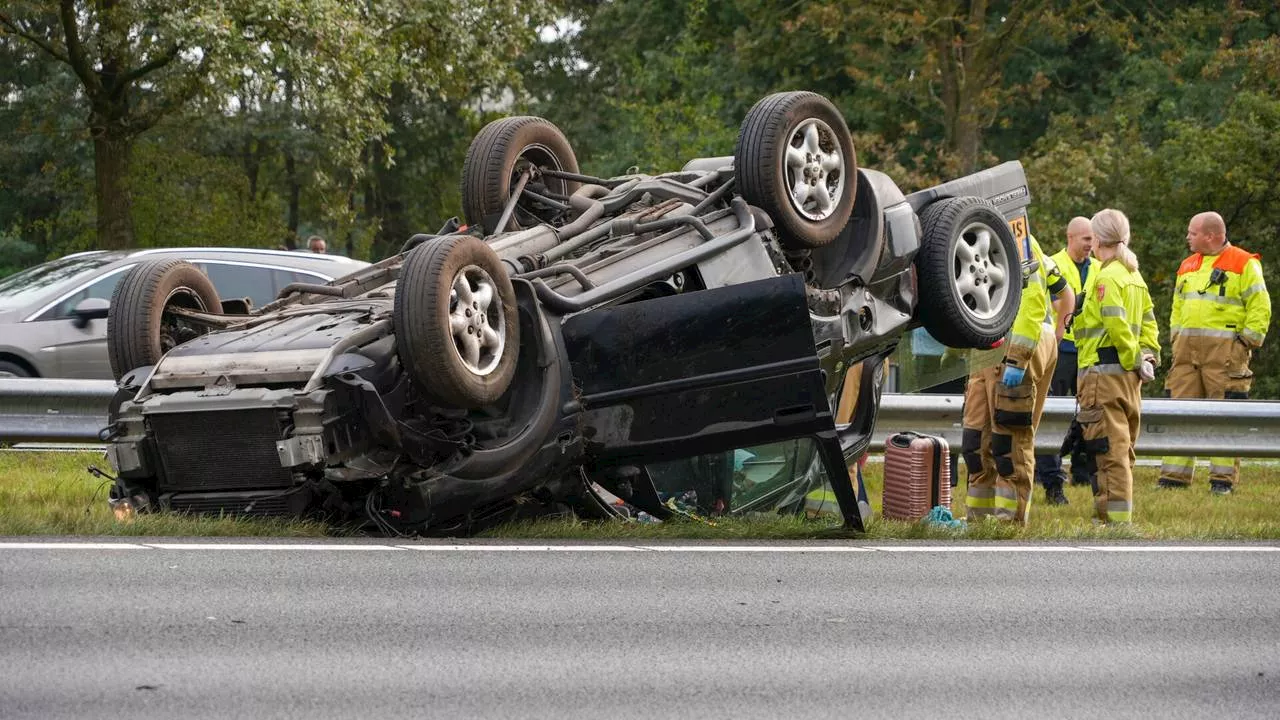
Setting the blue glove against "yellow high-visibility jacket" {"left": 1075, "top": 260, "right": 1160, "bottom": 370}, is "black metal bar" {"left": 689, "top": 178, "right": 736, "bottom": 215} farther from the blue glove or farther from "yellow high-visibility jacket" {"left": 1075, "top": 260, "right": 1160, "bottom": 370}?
"yellow high-visibility jacket" {"left": 1075, "top": 260, "right": 1160, "bottom": 370}

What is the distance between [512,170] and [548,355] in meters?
1.67

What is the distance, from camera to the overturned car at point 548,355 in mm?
6688

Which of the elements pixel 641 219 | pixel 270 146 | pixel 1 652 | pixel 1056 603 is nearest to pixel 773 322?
pixel 641 219

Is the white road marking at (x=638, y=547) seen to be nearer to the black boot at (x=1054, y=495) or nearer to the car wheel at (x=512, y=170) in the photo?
the car wheel at (x=512, y=170)

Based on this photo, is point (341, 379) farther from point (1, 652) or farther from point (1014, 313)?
point (1014, 313)

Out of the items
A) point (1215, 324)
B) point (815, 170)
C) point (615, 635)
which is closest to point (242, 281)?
point (815, 170)

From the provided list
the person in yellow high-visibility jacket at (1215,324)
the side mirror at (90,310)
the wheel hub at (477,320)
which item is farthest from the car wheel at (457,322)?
the person in yellow high-visibility jacket at (1215,324)

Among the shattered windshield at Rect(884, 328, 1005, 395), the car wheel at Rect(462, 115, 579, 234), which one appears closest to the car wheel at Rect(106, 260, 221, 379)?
the car wheel at Rect(462, 115, 579, 234)

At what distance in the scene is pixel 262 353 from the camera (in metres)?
6.84

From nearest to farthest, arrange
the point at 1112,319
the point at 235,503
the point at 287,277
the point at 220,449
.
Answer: the point at 220,449
the point at 235,503
the point at 1112,319
the point at 287,277

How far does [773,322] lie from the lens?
7125 mm

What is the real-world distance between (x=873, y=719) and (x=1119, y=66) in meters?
26.7

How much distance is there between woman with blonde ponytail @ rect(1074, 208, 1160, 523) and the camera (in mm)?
9883

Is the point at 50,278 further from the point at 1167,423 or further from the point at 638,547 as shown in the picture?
the point at 1167,423
